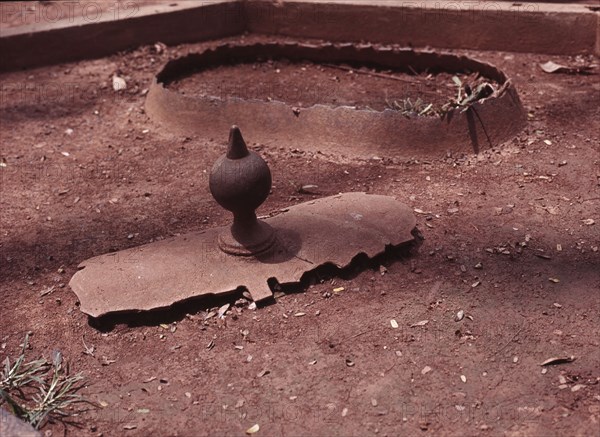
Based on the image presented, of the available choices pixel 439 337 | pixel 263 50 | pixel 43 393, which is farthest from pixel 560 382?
pixel 263 50

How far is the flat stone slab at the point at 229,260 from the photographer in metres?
3.60

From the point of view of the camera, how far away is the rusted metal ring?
4.81m

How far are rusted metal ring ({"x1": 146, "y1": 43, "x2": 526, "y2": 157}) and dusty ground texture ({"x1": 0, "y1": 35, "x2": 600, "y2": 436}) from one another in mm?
87

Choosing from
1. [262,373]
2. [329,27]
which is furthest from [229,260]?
[329,27]

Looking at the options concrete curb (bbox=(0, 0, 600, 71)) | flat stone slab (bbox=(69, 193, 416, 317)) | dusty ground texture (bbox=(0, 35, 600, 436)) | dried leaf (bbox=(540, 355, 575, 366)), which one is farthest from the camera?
concrete curb (bbox=(0, 0, 600, 71))

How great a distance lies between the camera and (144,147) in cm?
527

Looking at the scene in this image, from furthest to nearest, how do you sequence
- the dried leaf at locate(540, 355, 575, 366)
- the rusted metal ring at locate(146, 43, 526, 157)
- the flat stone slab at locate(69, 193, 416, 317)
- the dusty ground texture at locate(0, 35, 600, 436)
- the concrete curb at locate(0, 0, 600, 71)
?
the concrete curb at locate(0, 0, 600, 71) → the rusted metal ring at locate(146, 43, 526, 157) → the flat stone slab at locate(69, 193, 416, 317) → the dried leaf at locate(540, 355, 575, 366) → the dusty ground texture at locate(0, 35, 600, 436)

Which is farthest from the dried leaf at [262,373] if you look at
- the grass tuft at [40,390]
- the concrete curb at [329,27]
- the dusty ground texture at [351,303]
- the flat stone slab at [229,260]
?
the concrete curb at [329,27]

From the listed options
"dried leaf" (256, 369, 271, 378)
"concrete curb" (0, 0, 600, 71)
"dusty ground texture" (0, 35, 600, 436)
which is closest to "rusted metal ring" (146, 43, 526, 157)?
"dusty ground texture" (0, 35, 600, 436)

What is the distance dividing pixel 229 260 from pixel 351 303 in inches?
26.4

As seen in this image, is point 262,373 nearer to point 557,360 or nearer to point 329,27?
point 557,360

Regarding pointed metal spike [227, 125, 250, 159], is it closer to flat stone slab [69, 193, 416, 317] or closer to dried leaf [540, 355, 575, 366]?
flat stone slab [69, 193, 416, 317]

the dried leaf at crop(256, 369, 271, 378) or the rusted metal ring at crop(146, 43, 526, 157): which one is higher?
the rusted metal ring at crop(146, 43, 526, 157)

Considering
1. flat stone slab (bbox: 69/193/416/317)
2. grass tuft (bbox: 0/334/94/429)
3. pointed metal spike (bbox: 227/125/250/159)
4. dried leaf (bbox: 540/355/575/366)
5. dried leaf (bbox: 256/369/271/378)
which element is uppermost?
pointed metal spike (bbox: 227/125/250/159)
